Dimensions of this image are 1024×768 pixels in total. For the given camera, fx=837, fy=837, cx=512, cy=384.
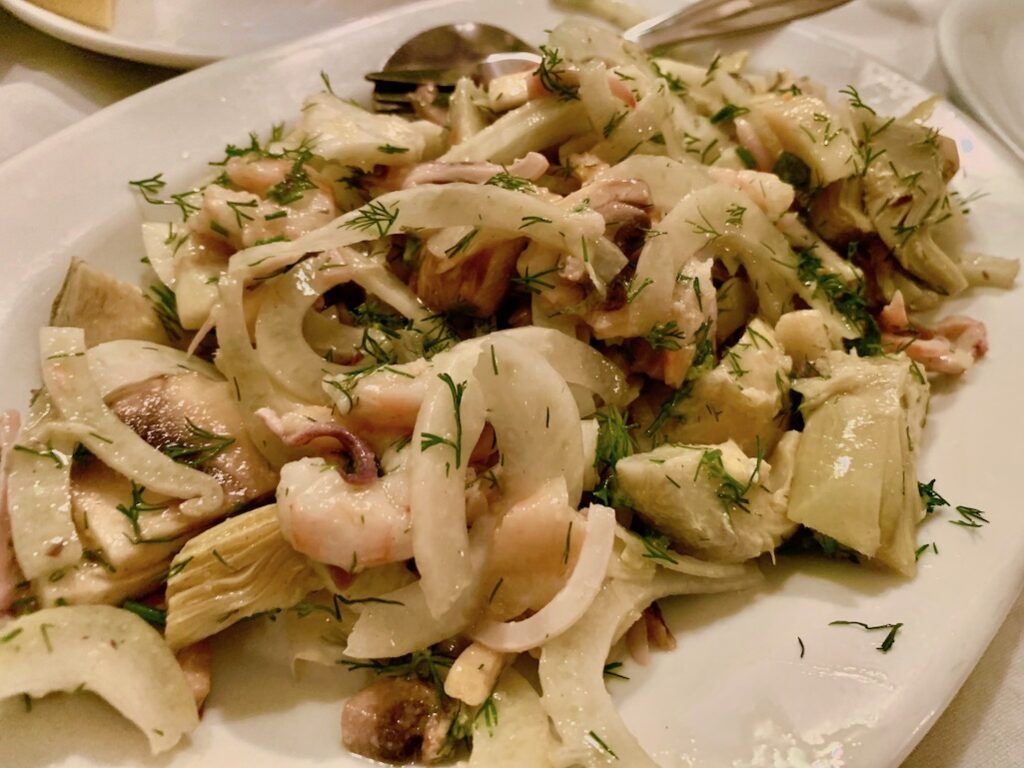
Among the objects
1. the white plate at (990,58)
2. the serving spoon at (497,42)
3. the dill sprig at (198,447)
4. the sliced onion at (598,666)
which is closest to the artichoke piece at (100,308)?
the dill sprig at (198,447)

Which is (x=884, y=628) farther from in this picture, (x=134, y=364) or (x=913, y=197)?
(x=134, y=364)

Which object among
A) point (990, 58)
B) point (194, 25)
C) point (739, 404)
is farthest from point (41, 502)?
point (990, 58)

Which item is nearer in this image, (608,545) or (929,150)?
(608,545)

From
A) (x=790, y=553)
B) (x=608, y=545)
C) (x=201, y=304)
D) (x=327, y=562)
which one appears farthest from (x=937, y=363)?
(x=201, y=304)

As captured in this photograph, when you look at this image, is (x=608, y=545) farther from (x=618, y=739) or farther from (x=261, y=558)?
(x=261, y=558)

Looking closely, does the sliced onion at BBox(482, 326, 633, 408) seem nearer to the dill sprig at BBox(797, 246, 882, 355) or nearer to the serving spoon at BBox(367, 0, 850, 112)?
the dill sprig at BBox(797, 246, 882, 355)

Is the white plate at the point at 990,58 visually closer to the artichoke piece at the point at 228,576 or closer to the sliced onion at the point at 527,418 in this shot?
the sliced onion at the point at 527,418
